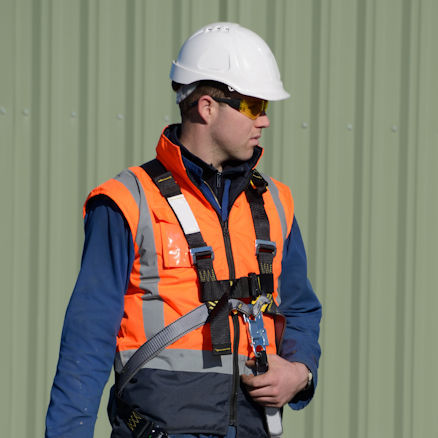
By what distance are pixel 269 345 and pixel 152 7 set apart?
186cm

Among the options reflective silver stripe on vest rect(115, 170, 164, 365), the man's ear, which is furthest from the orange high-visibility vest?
the man's ear

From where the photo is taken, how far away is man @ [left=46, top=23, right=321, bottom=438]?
8.12ft

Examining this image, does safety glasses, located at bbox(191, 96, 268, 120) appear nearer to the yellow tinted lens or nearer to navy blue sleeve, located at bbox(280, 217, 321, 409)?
the yellow tinted lens

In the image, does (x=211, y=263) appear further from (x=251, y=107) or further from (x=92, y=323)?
(x=251, y=107)

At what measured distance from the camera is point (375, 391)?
167 inches

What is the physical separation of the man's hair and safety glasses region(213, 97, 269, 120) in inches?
0.9

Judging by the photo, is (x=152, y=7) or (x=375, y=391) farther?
(x=375, y=391)

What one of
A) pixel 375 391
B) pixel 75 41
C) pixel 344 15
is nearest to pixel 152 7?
pixel 75 41

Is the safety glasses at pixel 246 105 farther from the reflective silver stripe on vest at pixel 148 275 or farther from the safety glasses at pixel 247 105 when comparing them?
the reflective silver stripe on vest at pixel 148 275

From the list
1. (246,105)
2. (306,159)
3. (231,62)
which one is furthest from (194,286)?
(306,159)

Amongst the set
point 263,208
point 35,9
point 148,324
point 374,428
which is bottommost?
point 374,428

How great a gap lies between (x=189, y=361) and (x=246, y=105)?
0.81m

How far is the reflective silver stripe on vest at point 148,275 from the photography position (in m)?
2.51

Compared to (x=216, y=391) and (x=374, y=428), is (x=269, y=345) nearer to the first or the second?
(x=216, y=391)
